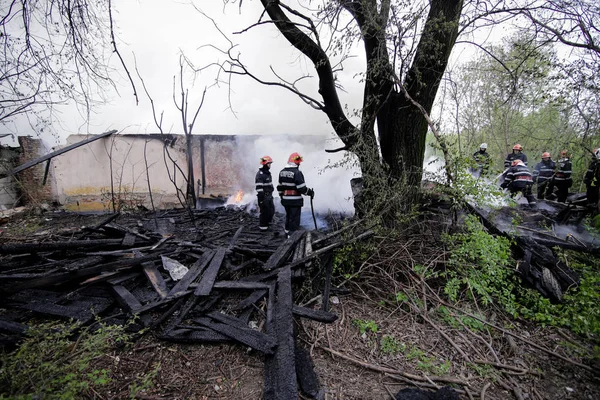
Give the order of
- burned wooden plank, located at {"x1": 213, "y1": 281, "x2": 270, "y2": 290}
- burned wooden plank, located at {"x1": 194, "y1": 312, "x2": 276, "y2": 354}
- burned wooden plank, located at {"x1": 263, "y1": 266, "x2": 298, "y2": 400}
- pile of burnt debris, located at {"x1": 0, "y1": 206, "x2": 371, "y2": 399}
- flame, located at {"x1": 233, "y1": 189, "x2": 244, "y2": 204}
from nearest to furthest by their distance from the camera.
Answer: burned wooden plank, located at {"x1": 263, "y1": 266, "x2": 298, "y2": 400} → burned wooden plank, located at {"x1": 194, "y1": 312, "x2": 276, "y2": 354} → pile of burnt debris, located at {"x1": 0, "y1": 206, "x2": 371, "y2": 399} → burned wooden plank, located at {"x1": 213, "y1": 281, "x2": 270, "y2": 290} → flame, located at {"x1": 233, "y1": 189, "x2": 244, "y2": 204}

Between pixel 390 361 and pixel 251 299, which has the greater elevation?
pixel 251 299

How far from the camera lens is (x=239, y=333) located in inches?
112

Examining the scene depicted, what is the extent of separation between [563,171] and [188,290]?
1250 centimetres

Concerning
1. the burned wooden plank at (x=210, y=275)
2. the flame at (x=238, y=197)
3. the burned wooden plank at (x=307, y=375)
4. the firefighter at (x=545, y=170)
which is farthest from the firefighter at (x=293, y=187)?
the firefighter at (x=545, y=170)

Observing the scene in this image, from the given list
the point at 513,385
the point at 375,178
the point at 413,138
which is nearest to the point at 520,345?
the point at 513,385

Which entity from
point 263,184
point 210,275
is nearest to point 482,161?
point 210,275

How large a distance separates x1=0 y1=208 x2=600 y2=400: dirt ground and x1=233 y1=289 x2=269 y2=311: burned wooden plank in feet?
1.83

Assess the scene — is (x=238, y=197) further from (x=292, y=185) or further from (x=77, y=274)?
(x=77, y=274)

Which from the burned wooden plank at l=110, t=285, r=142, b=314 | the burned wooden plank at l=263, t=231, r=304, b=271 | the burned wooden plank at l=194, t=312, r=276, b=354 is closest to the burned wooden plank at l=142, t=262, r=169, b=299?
the burned wooden plank at l=110, t=285, r=142, b=314

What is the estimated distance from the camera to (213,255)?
450 cm

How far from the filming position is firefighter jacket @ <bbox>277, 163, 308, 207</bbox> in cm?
676

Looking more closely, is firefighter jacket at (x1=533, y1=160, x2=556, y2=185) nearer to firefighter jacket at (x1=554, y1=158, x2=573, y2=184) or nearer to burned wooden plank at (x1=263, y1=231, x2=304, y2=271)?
firefighter jacket at (x1=554, y1=158, x2=573, y2=184)

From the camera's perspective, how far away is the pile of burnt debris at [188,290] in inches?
108

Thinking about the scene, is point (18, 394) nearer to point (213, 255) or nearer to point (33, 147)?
point (213, 255)
